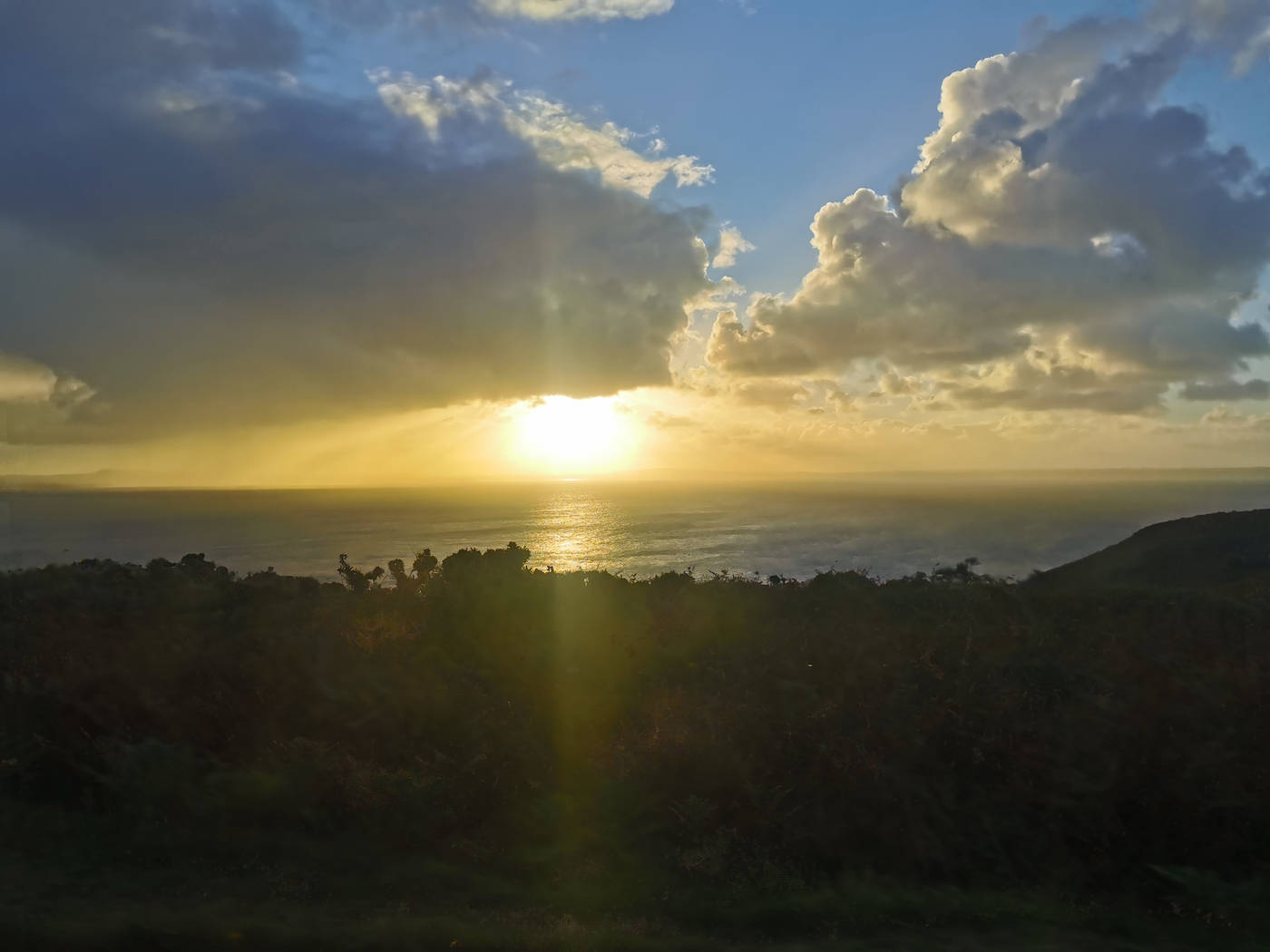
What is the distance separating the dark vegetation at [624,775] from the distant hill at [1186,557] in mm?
25437

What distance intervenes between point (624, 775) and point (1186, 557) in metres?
41.8

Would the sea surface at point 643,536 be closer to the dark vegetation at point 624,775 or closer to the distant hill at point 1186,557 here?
the distant hill at point 1186,557

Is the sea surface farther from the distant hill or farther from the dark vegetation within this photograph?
the dark vegetation

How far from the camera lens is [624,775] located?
1095 cm

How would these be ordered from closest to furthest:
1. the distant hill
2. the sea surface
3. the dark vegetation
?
the dark vegetation
the distant hill
the sea surface

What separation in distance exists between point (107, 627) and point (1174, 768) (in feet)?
60.3

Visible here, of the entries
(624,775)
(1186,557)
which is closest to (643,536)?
(1186,557)

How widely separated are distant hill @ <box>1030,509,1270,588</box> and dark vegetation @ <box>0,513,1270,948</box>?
25.4m

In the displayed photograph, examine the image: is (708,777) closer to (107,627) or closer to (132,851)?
Result: (132,851)

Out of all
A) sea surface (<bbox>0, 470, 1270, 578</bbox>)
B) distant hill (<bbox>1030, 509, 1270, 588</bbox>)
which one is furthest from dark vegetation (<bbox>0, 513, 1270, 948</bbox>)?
sea surface (<bbox>0, 470, 1270, 578</bbox>)

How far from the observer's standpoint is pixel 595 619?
1575cm

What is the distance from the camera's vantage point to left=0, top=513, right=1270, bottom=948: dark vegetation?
8648 millimetres

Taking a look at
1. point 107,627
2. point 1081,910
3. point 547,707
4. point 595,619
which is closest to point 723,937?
point 1081,910

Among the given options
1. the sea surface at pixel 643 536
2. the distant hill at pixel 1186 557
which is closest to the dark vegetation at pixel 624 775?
the distant hill at pixel 1186 557
